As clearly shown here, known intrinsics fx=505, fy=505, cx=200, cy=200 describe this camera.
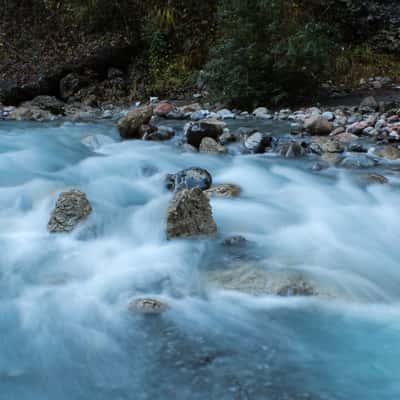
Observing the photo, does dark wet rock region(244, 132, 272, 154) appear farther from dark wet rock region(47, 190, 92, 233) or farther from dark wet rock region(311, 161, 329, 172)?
dark wet rock region(47, 190, 92, 233)

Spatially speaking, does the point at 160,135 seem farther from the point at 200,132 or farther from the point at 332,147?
the point at 332,147

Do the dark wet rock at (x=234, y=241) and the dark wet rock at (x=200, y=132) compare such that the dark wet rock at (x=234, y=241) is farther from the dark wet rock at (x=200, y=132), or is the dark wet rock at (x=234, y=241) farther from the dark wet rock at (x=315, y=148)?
the dark wet rock at (x=200, y=132)

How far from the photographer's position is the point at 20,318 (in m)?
2.65

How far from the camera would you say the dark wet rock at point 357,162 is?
5414mm

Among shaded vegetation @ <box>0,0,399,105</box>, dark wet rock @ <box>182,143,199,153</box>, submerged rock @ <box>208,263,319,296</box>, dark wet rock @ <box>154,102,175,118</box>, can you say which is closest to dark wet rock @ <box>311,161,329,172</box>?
dark wet rock @ <box>182,143,199,153</box>

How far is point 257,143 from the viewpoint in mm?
6316

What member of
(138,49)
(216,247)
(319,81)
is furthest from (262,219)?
(138,49)

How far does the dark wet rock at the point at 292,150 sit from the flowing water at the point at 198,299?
89cm

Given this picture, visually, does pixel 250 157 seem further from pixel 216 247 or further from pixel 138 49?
pixel 138 49

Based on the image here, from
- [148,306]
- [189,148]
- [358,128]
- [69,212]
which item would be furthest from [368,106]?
[148,306]

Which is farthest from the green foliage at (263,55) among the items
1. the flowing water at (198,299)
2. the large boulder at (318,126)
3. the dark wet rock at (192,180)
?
the dark wet rock at (192,180)

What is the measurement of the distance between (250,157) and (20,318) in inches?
155

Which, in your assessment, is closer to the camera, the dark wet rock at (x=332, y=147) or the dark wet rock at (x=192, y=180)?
the dark wet rock at (x=192, y=180)

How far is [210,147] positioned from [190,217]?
2.95m
